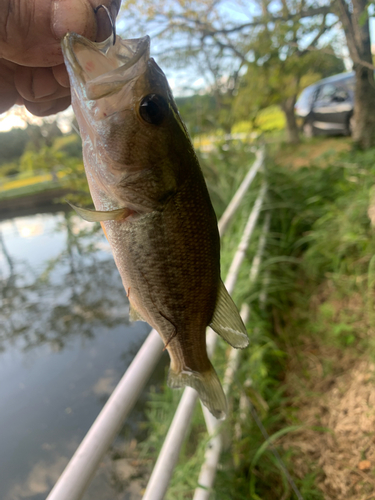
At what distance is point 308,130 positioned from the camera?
816cm

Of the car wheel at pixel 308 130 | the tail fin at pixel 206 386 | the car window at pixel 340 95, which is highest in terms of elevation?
the car window at pixel 340 95

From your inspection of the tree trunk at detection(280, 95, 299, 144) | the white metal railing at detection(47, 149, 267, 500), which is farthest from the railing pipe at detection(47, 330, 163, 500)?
the tree trunk at detection(280, 95, 299, 144)

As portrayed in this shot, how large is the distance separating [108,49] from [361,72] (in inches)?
179

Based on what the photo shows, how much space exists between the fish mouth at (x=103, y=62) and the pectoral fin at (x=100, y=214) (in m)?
0.22

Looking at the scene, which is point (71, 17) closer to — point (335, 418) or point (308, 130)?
point (335, 418)

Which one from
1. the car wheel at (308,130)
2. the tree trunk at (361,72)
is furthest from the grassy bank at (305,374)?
the car wheel at (308,130)

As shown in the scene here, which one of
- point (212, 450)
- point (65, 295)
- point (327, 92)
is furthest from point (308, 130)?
point (212, 450)

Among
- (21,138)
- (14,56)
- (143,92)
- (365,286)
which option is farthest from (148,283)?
(21,138)

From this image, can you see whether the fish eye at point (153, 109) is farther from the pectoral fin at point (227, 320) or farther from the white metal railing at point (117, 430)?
the white metal railing at point (117, 430)

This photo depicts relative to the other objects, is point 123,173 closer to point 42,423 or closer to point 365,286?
point 365,286

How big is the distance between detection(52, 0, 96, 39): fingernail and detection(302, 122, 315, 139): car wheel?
847 cm

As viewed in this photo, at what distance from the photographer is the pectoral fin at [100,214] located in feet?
1.95

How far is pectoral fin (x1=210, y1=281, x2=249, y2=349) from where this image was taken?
2.27 feet

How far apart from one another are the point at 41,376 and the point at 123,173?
3645mm
